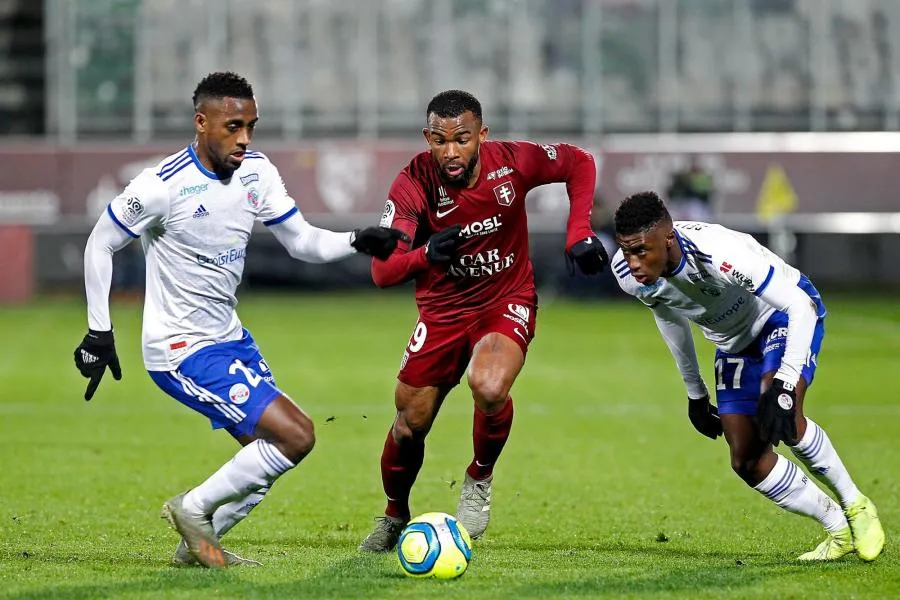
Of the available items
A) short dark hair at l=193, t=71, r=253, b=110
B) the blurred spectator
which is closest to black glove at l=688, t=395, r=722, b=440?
short dark hair at l=193, t=71, r=253, b=110

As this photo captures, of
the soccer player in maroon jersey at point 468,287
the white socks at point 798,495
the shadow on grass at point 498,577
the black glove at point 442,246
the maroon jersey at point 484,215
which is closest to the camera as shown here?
the shadow on grass at point 498,577

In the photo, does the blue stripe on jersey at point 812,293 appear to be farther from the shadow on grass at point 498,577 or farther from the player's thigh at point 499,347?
the player's thigh at point 499,347

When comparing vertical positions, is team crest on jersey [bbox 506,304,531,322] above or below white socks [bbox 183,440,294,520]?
above

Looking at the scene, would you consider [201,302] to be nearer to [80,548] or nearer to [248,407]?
[248,407]

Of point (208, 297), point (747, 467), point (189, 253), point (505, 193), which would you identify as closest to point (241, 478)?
point (208, 297)

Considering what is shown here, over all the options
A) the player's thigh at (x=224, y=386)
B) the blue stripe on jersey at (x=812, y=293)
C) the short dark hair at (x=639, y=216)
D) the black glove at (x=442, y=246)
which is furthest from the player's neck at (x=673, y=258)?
the player's thigh at (x=224, y=386)

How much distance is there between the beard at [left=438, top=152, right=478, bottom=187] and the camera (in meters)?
7.55

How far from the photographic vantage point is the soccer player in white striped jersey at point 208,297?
6.82 meters

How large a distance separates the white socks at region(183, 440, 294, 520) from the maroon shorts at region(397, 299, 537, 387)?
3.62ft

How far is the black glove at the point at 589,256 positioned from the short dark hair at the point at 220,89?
5.77 feet

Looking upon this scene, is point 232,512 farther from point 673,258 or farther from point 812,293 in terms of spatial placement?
point 812,293

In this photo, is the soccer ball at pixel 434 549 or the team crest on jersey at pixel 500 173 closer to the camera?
the soccer ball at pixel 434 549

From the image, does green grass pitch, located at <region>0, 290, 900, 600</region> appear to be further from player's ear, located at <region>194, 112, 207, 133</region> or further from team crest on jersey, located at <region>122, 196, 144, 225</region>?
player's ear, located at <region>194, 112, 207, 133</region>

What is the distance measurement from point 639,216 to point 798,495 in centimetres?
162
